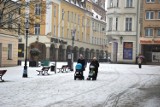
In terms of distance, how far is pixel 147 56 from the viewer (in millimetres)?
71375

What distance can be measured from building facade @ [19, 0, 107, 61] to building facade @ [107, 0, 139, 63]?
7.14m

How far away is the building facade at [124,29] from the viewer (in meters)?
71.6

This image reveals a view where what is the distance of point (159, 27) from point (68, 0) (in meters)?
24.8

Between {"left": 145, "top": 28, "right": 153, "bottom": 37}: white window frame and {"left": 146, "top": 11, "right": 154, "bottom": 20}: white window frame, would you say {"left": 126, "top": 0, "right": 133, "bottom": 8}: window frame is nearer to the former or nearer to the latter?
{"left": 146, "top": 11, "right": 154, "bottom": 20}: white window frame

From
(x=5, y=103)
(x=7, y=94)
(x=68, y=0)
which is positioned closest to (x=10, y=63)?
(x=7, y=94)

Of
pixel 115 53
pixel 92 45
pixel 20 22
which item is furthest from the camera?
pixel 92 45

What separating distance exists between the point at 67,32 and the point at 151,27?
23.0 metres

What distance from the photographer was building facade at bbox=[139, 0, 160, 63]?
227ft

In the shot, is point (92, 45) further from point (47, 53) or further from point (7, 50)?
point (7, 50)

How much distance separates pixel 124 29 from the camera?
72.6 meters

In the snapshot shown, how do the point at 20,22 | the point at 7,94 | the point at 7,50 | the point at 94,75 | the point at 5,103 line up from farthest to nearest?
the point at 7,50 → the point at 20,22 → the point at 94,75 → the point at 7,94 → the point at 5,103

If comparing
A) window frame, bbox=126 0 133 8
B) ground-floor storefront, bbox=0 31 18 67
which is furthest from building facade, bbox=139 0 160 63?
ground-floor storefront, bbox=0 31 18 67

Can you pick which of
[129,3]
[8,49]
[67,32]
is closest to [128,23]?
[129,3]

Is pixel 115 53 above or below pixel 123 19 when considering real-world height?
below
